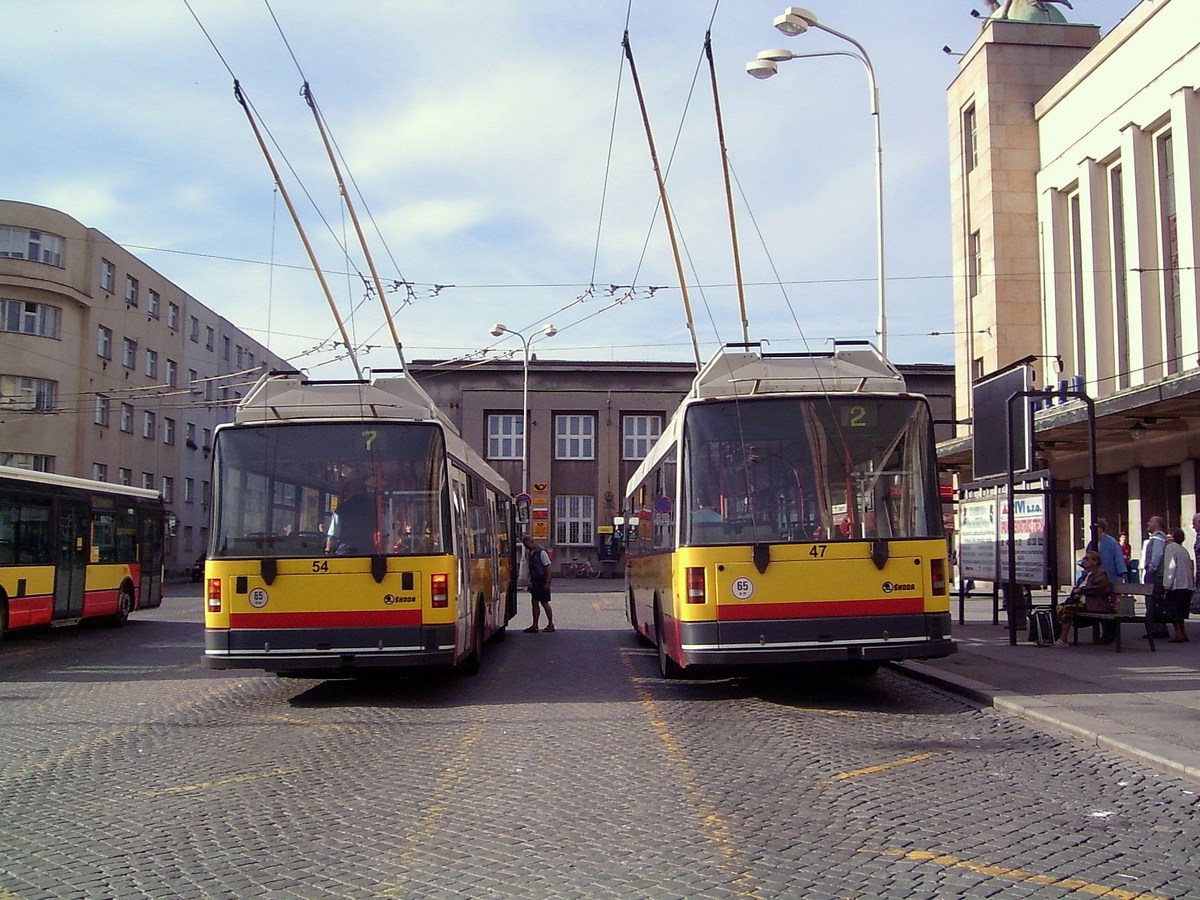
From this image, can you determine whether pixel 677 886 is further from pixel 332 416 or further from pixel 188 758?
pixel 332 416

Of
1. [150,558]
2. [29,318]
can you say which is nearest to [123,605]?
[150,558]

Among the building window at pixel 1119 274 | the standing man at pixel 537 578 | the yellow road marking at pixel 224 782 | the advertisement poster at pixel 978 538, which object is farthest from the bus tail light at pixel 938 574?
the building window at pixel 1119 274

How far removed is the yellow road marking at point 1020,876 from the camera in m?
4.95

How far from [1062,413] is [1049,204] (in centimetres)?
1037

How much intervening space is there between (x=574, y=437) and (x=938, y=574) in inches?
1844

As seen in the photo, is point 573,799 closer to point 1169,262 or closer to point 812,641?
point 812,641

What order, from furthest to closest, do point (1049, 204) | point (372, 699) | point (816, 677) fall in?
point (1049, 204) < point (816, 677) < point (372, 699)

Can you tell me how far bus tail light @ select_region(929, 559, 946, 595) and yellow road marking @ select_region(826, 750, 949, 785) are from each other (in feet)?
7.97

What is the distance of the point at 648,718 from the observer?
10070 millimetres

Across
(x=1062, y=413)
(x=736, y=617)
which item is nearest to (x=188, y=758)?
(x=736, y=617)

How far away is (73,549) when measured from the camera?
791 inches

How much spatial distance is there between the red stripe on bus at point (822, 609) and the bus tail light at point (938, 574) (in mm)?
193

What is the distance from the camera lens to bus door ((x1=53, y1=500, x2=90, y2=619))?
19.5 m

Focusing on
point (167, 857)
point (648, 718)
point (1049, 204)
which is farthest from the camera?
point (1049, 204)
